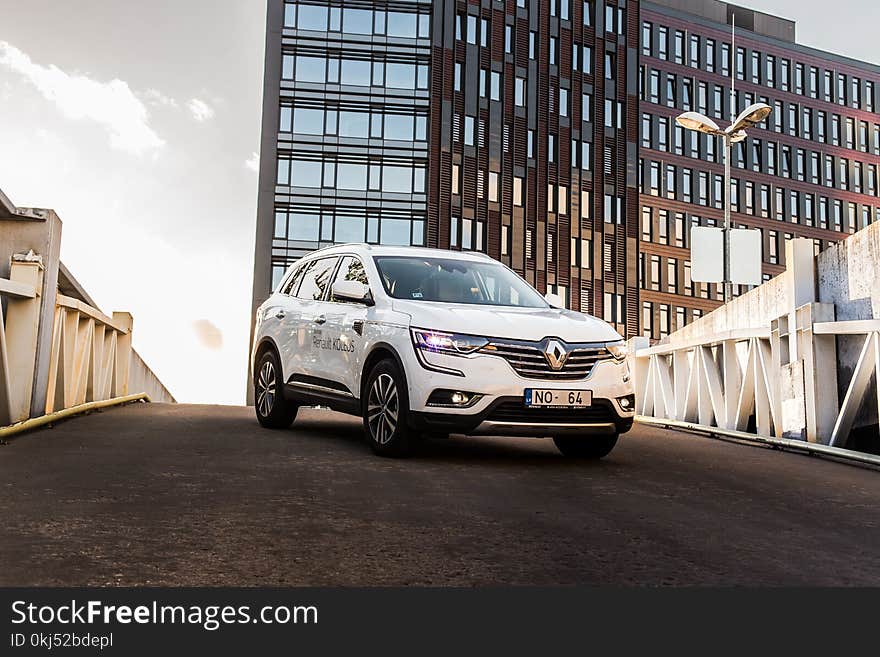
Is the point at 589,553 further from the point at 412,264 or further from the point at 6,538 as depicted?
the point at 412,264

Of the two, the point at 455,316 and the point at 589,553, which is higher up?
the point at 455,316

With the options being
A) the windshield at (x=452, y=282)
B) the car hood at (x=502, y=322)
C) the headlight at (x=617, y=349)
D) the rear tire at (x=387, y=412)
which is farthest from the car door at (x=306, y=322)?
the headlight at (x=617, y=349)

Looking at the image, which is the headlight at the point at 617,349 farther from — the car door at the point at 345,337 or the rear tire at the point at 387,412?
the car door at the point at 345,337

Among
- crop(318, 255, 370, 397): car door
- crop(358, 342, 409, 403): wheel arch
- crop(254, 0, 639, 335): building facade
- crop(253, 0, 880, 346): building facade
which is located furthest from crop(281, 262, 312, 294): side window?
crop(254, 0, 639, 335): building facade

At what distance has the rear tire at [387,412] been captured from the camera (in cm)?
754

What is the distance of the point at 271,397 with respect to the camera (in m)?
10.2

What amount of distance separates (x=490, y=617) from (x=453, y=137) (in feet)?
191

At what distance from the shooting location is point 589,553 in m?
4.44

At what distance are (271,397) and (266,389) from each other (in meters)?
0.21

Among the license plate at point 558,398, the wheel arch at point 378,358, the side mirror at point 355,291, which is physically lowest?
the license plate at point 558,398

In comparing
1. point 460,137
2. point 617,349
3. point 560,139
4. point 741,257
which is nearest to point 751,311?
point 617,349

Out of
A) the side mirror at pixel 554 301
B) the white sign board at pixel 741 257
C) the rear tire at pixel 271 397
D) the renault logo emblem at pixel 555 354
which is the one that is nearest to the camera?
the renault logo emblem at pixel 555 354

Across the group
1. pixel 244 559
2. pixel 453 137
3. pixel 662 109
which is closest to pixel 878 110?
pixel 662 109

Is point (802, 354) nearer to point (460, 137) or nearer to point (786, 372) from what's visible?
point (786, 372)
